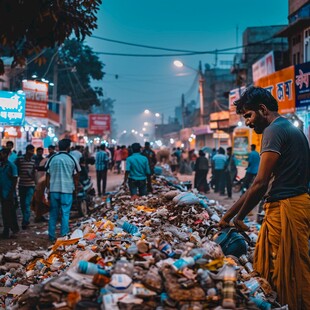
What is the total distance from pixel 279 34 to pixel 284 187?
72.1 ft

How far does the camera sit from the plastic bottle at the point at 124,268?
3488 millimetres

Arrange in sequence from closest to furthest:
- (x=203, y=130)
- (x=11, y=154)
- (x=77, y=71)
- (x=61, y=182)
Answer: (x=61, y=182) < (x=11, y=154) < (x=203, y=130) < (x=77, y=71)

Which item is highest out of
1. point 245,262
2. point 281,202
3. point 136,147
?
point 136,147

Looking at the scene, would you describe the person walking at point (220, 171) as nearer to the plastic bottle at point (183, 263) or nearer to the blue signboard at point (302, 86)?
the blue signboard at point (302, 86)

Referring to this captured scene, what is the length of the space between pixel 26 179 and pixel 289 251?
337 inches

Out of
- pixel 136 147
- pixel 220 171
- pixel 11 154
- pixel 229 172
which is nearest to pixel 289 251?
pixel 136 147

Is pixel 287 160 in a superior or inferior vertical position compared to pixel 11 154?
inferior

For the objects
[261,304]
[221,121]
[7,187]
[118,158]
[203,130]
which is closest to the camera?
[261,304]

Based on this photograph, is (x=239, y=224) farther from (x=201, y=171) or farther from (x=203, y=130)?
(x=203, y=130)

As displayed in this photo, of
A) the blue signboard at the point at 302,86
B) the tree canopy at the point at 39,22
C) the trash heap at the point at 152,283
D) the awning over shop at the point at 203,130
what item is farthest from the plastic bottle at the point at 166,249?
the awning over shop at the point at 203,130

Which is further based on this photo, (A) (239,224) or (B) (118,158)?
(B) (118,158)

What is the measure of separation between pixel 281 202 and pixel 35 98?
24280 millimetres

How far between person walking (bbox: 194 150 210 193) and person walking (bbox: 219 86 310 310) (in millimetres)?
15881

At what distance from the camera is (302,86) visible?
14.9 m
